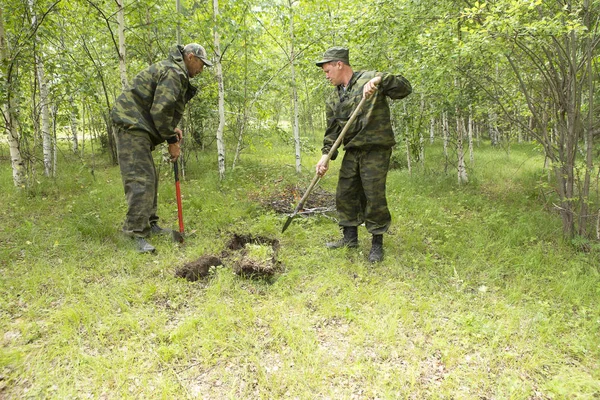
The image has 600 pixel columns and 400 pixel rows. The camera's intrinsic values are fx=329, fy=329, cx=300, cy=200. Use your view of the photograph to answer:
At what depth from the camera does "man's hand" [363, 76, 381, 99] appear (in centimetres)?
326

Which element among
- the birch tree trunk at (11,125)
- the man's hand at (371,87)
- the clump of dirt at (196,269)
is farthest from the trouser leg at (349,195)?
the birch tree trunk at (11,125)

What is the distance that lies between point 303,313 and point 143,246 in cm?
222

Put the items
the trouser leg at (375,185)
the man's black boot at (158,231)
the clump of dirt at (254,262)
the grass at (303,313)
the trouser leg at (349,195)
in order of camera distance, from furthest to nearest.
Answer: the man's black boot at (158,231) < the trouser leg at (349,195) < the trouser leg at (375,185) < the clump of dirt at (254,262) < the grass at (303,313)

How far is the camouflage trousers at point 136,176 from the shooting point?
13.0ft

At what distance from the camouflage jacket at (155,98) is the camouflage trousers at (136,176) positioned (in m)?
0.13

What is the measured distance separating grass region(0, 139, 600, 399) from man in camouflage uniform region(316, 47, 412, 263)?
1.63ft

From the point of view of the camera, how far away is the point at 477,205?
605 centimetres

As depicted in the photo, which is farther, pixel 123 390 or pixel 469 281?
pixel 469 281

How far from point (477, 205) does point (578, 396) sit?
14.4ft

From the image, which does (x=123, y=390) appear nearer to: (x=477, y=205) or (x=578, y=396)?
(x=578, y=396)

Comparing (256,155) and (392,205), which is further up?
(256,155)

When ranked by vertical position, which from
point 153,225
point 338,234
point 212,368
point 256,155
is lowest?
point 212,368

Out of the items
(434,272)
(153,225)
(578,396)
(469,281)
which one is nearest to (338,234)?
(434,272)

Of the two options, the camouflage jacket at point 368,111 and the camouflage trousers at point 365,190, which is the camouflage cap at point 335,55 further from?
the camouflage trousers at point 365,190
